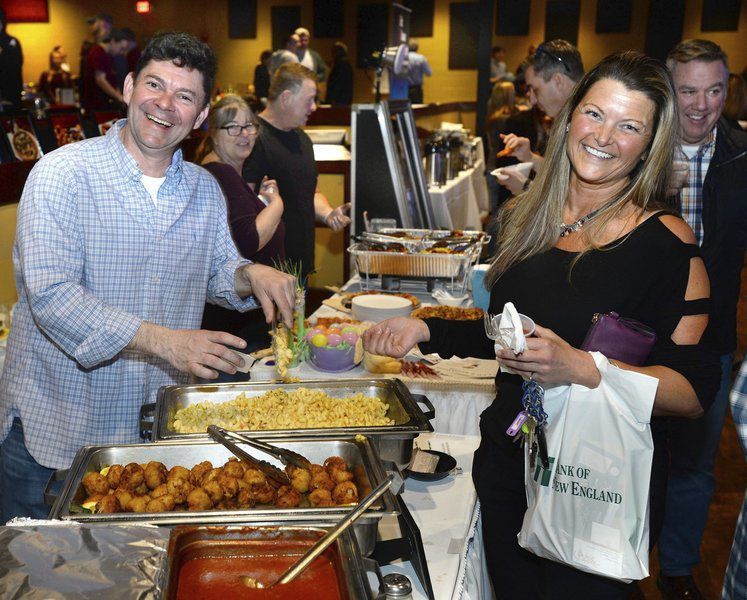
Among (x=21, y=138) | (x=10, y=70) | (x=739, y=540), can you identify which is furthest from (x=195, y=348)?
(x=10, y=70)

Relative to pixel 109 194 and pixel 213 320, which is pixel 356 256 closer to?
pixel 213 320

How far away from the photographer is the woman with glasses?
3.00 m

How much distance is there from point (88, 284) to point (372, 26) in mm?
15182

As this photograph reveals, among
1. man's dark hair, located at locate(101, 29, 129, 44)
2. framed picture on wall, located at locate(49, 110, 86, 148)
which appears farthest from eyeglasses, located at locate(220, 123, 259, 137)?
man's dark hair, located at locate(101, 29, 129, 44)

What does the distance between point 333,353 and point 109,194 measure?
2.88ft

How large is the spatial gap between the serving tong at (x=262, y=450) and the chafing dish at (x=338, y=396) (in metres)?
0.08

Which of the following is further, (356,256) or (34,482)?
(356,256)

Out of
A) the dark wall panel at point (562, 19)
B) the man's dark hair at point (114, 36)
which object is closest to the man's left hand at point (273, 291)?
the man's dark hair at point (114, 36)

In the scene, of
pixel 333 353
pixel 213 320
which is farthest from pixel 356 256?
pixel 333 353

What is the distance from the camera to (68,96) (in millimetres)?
9328

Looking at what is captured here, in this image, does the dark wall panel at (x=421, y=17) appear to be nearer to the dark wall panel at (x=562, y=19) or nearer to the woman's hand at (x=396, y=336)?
the dark wall panel at (x=562, y=19)

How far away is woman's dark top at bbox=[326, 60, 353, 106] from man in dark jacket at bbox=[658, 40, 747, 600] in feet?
25.9

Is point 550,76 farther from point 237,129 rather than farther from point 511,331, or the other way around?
point 511,331

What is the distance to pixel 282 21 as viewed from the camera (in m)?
16.4
